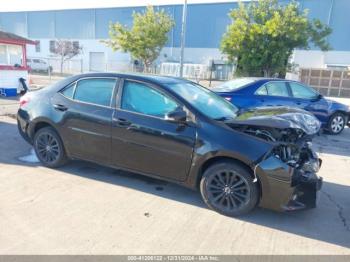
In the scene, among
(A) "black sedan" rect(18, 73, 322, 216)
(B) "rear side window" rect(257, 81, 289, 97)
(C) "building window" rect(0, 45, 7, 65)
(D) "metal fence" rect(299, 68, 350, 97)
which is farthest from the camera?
(D) "metal fence" rect(299, 68, 350, 97)

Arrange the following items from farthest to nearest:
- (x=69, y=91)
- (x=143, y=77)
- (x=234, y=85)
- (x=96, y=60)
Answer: (x=96, y=60), (x=234, y=85), (x=69, y=91), (x=143, y=77)

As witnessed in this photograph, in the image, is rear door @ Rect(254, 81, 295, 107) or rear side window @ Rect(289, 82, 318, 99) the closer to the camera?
rear door @ Rect(254, 81, 295, 107)

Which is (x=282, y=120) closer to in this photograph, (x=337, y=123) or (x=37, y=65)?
(x=337, y=123)

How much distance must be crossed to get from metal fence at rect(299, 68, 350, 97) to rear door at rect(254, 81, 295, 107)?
1904 centimetres

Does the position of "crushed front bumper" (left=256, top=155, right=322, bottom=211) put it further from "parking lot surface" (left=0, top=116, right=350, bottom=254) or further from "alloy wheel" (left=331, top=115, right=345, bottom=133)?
"alloy wheel" (left=331, top=115, right=345, bottom=133)

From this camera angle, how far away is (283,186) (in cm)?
321

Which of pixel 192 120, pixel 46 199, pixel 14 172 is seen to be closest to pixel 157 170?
pixel 192 120

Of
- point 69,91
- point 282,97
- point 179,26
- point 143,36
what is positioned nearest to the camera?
point 69,91

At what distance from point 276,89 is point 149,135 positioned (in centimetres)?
476

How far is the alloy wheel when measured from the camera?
27.3 ft

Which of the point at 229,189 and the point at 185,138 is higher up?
the point at 185,138

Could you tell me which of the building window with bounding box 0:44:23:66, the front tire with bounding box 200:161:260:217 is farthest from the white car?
the front tire with bounding box 200:161:260:217

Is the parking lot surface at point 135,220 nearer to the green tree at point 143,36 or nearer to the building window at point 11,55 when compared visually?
the building window at point 11,55

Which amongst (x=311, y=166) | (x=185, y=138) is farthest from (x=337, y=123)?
(x=185, y=138)
